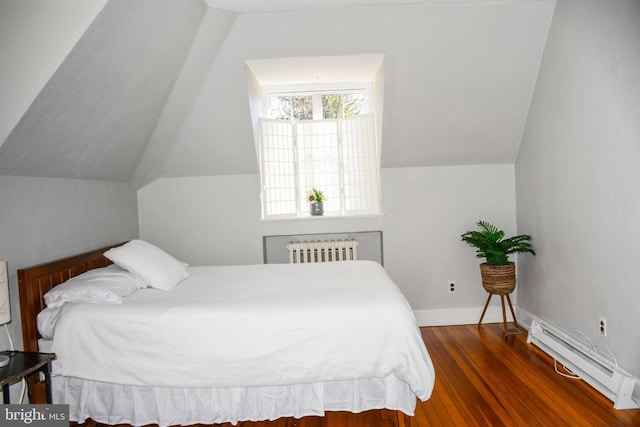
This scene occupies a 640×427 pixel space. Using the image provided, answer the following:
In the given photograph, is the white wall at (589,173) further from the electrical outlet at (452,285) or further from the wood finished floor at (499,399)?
the electrical outlet at (452,285)

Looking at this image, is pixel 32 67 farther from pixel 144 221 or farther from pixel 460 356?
pixel 460 356

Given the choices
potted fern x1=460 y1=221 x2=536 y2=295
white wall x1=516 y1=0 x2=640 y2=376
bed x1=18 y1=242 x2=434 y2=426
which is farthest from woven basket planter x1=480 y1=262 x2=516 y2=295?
bed x1=18 y1=242 x2=434 y2=426

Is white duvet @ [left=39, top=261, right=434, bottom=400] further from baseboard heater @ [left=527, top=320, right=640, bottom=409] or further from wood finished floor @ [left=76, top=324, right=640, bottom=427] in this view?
baseboard heater @ [left=527, top=320, right=640, bottom=409]

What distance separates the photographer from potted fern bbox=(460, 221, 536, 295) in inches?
139

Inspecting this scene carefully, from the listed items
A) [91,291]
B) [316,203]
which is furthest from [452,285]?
[91,291]

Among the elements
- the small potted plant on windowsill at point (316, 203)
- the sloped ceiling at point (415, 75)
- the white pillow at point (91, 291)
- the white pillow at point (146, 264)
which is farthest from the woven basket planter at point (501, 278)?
the white pillow at point (91, 291)

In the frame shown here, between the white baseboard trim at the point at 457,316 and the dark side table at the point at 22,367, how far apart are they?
10.1 ft

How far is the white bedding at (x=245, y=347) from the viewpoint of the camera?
7.13 feet

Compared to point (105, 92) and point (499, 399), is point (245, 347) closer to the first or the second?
point (499, 399)

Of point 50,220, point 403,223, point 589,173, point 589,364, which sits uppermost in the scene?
point 589,173

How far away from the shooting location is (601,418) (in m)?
2.30

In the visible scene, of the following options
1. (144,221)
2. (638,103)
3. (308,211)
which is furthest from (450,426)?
(144,221)

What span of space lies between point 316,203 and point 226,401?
227cm

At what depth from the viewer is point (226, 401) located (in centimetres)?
229
